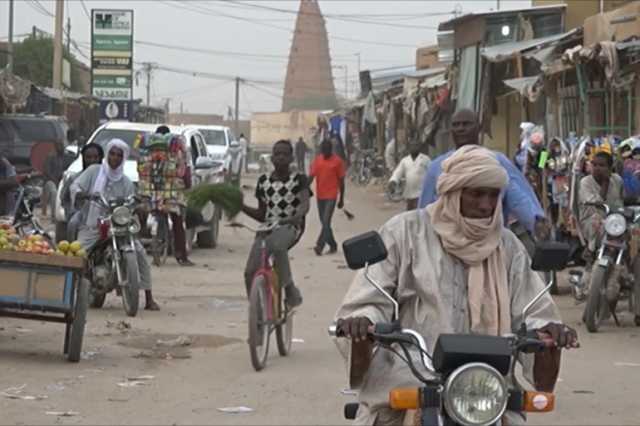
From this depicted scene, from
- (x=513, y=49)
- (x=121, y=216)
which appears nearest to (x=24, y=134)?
(x=513, y=49)

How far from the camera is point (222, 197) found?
10.3m

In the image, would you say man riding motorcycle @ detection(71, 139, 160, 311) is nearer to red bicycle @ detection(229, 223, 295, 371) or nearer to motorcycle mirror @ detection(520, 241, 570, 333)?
red bicycle @ detection(229, 223, 295, 371)

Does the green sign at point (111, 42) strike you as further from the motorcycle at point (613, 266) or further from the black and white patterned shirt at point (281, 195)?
the black and white patterned shirt at point (281, 195)

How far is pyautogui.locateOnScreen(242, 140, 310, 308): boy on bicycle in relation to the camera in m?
10.2

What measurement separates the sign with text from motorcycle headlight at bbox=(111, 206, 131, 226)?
25280 mm

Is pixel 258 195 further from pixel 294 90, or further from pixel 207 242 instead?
pixel 294 90

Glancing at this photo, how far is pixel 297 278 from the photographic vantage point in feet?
56.5

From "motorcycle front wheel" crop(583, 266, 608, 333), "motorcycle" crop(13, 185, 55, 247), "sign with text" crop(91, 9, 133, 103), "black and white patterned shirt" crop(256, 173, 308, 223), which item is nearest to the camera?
"black and white patterned shirt" crop(256, 173, 308, 223)

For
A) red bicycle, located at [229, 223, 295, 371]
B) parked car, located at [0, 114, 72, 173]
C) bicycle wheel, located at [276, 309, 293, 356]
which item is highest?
parked car, located at [0, 114, 72, 173]

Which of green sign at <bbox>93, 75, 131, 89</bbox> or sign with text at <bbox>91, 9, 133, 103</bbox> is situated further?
green sign at <bbox>93, 75, 131, 89</bbox>

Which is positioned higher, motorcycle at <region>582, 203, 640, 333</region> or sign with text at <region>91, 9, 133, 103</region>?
sign with text at <region>91, 9, 133, 103</region>

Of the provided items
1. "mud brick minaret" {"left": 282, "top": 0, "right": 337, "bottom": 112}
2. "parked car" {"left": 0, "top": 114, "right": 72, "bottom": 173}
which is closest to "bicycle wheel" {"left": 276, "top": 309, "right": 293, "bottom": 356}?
"parked car" {"left": 0, "top": 114, "right": 72, "bottom": 173}

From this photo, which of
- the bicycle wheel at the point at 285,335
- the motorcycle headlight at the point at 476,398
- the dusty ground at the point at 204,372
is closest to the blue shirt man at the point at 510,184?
the dusty ground at the point at 204,372

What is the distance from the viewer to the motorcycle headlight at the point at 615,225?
1186 centimetres
